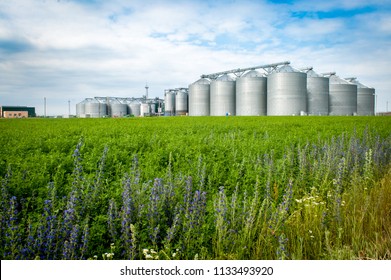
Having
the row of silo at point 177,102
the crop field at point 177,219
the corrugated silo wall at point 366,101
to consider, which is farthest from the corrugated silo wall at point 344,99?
the crop field at point 177,219

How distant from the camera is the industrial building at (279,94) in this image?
172 ft

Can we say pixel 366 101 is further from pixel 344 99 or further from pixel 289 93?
pixel 289 93

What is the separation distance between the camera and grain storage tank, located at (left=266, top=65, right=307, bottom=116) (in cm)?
5200

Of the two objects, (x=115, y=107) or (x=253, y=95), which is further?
(x=115, y=107)

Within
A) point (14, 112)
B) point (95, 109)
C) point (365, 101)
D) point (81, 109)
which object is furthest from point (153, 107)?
point (365, 101)

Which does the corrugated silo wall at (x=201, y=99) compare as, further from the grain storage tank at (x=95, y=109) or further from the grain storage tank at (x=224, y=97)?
the grain storage tank at (x=95, y=109)

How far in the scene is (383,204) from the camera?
482 cm

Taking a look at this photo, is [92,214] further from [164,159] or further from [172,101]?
[172,101]

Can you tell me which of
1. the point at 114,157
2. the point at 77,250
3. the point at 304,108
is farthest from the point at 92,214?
the point at 304,108

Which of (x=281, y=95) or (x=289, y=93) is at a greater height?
(x=289, y=93)

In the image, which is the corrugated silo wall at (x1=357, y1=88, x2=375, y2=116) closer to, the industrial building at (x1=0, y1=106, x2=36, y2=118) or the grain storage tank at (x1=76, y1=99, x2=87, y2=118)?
the industrial building at (x1=0, y1=106, x2=36, y2=118)

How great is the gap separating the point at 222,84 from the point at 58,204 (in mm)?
59775

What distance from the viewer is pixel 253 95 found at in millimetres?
57094

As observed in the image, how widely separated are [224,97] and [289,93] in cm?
1388
